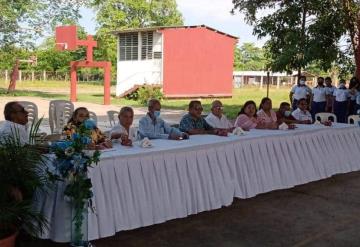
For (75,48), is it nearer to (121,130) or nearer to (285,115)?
(285,115)

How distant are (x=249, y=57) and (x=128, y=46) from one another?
4728cm

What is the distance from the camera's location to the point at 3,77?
4275 cm

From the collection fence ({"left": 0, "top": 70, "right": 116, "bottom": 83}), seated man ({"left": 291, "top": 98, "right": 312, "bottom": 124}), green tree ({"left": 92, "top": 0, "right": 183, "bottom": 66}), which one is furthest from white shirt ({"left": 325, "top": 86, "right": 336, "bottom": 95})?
fence ({"left": 0, "top": 70, "right": 116, "bottom": 83})

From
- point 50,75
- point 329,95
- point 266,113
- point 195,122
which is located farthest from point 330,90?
point 50,75

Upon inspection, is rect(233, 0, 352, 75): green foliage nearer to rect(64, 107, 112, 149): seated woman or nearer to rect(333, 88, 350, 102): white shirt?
rect(333, 88, 350, 102): white shirt

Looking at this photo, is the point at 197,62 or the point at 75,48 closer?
the point at 75,48

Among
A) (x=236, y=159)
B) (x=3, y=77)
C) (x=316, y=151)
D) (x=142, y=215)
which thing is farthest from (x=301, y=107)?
(x=3, y=77)

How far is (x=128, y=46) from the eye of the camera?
1021 inches

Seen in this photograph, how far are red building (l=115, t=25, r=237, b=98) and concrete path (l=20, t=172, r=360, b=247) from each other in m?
19.1

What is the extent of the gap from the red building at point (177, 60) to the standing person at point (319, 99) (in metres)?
13.3

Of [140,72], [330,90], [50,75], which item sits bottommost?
[330,90]

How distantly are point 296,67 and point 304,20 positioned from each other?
1172 mm

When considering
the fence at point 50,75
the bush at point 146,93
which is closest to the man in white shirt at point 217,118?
the bush at point 146,93

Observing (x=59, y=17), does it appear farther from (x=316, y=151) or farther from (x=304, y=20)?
(x=316, y=151)
